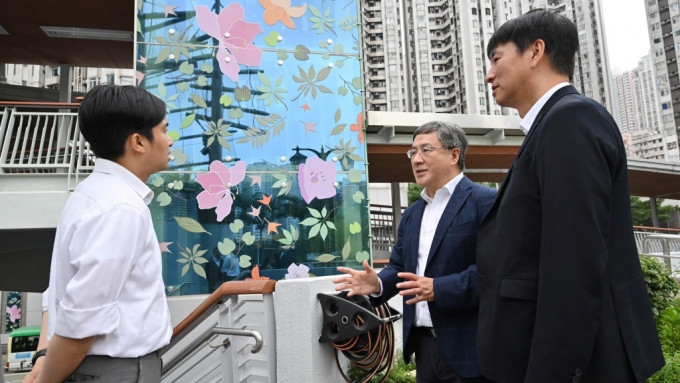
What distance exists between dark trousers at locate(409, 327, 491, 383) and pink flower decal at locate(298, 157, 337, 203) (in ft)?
15.9

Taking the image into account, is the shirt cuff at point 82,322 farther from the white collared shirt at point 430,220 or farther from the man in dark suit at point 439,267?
the white collared shirt at point 430,220

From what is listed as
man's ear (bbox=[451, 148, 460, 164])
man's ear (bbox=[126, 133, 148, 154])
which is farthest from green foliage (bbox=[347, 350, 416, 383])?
man's ear (bbox=[126, 133, 148, 154])

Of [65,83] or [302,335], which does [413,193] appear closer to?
[65,83]

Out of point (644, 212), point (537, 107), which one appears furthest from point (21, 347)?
point (644, 212)

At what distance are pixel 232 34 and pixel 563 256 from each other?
6636 millimetres

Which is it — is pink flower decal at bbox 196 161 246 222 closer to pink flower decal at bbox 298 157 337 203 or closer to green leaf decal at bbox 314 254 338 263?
pink flower decal at bbox 298 157 337 203

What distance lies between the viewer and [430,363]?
201cm

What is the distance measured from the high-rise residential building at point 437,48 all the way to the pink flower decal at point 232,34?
69.0 m

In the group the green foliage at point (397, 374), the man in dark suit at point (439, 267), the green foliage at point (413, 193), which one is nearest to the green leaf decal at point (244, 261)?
the green foliage at point (397, 374)

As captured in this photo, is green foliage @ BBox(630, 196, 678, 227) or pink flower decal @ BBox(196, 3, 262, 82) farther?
green foliage @ BBox(630, 196, 678, 227)

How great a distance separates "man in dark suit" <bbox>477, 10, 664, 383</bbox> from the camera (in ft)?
3.41

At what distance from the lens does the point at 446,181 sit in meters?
2.31

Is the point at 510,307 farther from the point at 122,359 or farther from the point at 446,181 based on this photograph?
the point at 446,181

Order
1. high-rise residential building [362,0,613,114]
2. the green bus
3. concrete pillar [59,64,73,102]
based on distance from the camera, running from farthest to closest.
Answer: high-rise residential building [362,0,613,114] < the green bus < concrete pillar [59,64,73,102]
